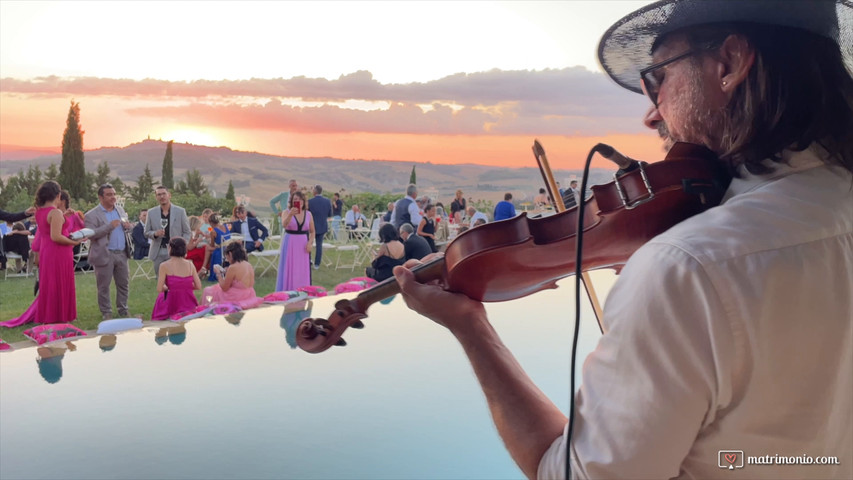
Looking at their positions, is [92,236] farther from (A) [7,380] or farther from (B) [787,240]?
(B) [787,240]

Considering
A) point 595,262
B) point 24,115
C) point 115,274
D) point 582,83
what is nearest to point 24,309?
point 115,274

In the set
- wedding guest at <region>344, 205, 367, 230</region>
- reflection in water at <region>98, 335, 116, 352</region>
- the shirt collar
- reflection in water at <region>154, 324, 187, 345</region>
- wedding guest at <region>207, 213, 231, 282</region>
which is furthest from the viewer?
wedding guest at <region>344, 205, 367, 230</region>

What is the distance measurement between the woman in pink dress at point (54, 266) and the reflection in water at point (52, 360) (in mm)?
1069

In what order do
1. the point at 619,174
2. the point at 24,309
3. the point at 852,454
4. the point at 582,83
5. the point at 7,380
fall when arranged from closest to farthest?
the point at 852,454, the point at 619,174, the point at 7,380, the point at 24,309, the point at 582,83

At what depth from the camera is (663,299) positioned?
0.62 metres

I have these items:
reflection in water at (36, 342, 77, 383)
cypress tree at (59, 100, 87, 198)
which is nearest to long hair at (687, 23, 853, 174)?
reflection in water at (36, 342, 77, 383)

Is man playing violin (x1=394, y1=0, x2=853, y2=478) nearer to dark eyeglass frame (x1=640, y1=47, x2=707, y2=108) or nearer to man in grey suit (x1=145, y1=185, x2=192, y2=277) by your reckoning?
dark eyeglass frame (x1=640, y1=47, x2=707, y2=108)

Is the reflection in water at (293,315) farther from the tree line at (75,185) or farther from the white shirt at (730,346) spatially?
the tree line at (75,185)

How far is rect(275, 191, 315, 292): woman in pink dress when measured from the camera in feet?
25.9

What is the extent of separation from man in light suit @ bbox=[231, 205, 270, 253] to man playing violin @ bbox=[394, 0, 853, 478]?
10.3m

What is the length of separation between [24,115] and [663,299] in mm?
21116

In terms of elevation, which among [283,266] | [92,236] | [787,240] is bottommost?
[283,266]

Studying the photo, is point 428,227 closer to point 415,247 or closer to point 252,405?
point 415,247

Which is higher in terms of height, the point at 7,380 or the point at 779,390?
the point at 779,390
